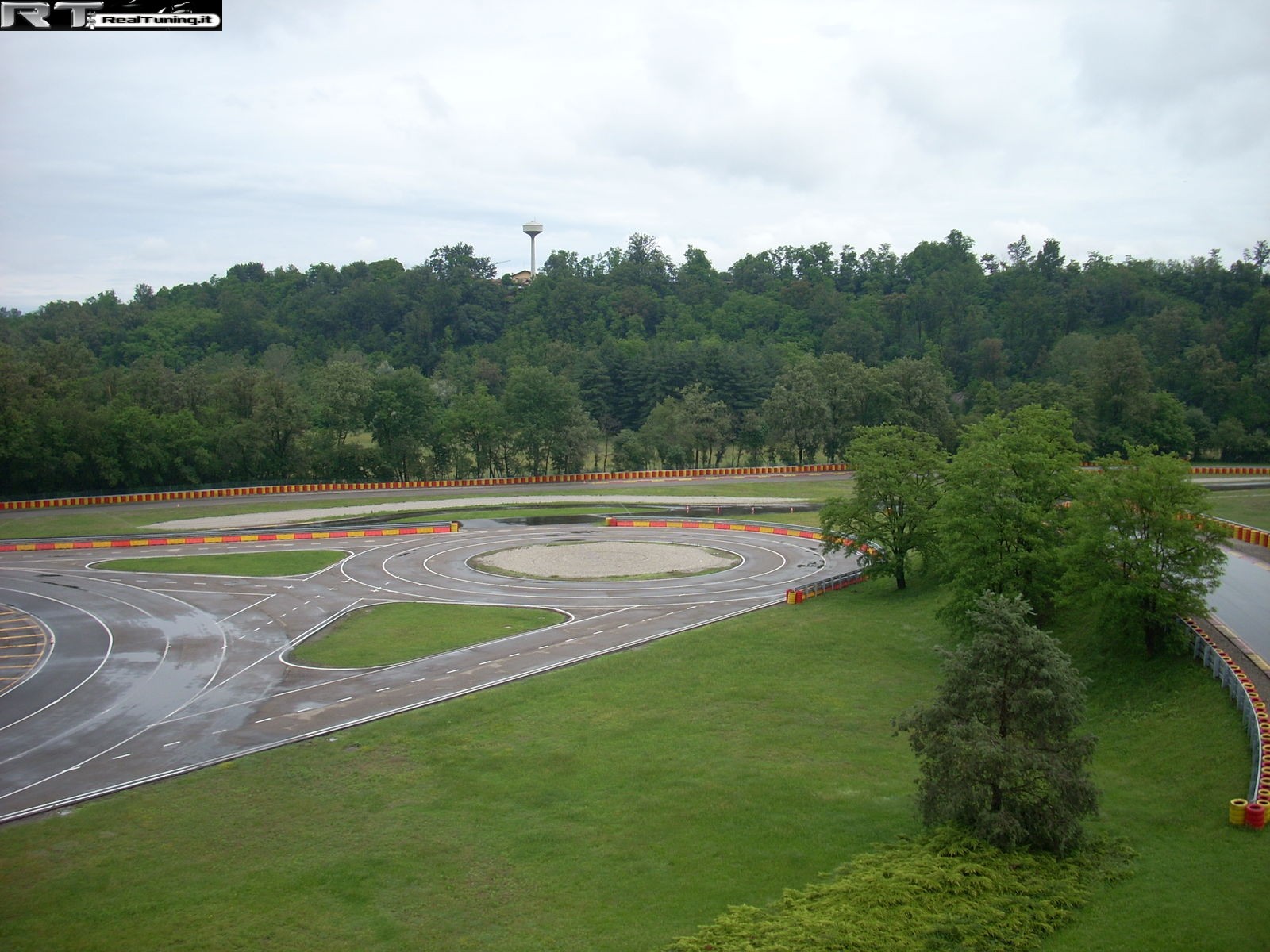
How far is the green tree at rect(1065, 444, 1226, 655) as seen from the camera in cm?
3631

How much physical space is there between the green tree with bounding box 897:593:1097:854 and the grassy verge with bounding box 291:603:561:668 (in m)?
26.5

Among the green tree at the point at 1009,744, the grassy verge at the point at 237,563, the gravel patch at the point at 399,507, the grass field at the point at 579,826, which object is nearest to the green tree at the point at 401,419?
the gravel patch at the point at 399,507

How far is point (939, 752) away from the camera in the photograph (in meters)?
24.4

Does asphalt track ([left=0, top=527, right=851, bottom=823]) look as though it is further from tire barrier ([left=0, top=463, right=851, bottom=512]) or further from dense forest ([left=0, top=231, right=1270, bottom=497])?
dense forest ([left=0, top=231, right=1270, bottom=497])

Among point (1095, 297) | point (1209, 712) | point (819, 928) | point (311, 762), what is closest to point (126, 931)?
point (311, 762)

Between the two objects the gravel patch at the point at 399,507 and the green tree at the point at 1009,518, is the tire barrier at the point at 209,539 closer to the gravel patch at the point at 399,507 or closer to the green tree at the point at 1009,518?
the gravel patch at the point at 399,507

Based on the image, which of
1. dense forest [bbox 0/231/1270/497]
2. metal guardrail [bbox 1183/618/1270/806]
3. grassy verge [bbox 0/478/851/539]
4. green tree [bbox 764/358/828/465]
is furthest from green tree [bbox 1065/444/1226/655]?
green tree [bbox 764/358/828/465]

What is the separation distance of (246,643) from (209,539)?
30588 mm

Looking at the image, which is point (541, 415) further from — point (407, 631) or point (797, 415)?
point (407, 631)

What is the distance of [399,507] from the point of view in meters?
90.8

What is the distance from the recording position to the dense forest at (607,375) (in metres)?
104

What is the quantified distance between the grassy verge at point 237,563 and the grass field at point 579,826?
2972cm

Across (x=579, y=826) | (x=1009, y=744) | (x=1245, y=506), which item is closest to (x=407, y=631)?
(x=579, y=826)

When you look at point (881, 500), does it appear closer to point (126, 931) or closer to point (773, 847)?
point (773, 847)
